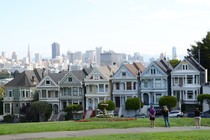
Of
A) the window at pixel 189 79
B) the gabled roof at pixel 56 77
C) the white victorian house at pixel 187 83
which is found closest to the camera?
the white victorian house at pixel 187 83

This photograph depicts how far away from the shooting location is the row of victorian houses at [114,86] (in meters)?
66.9

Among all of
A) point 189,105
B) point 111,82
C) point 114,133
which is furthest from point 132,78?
point 114,133

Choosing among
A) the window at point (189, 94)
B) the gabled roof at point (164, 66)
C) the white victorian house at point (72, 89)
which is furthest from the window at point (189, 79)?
the white victorian house at point (72, 89)

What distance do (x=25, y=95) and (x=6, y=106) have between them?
420 cm

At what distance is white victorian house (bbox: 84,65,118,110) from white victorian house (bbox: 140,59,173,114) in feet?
19.7

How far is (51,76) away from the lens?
250ft

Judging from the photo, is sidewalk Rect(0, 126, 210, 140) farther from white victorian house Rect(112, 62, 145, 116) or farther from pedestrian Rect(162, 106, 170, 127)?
white victorian house Rect(112, 62, 145, 116)

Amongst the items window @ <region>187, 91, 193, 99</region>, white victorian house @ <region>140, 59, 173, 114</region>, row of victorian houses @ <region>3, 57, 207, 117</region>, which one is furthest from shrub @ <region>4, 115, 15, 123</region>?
window @ <region>187, 91, 193, 99</region>

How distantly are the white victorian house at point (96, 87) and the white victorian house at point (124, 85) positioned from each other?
46.8 inches

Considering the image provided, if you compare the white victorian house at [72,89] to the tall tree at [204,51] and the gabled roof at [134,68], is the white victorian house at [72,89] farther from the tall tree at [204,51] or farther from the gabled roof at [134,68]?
the tall tree at [204,51]

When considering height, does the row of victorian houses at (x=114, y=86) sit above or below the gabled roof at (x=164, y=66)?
below

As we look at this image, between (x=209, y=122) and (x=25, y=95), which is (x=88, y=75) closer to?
(x=25, y=95)

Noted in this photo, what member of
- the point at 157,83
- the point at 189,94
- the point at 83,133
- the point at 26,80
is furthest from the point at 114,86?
the point at 83,133

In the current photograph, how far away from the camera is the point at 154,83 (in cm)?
6856
